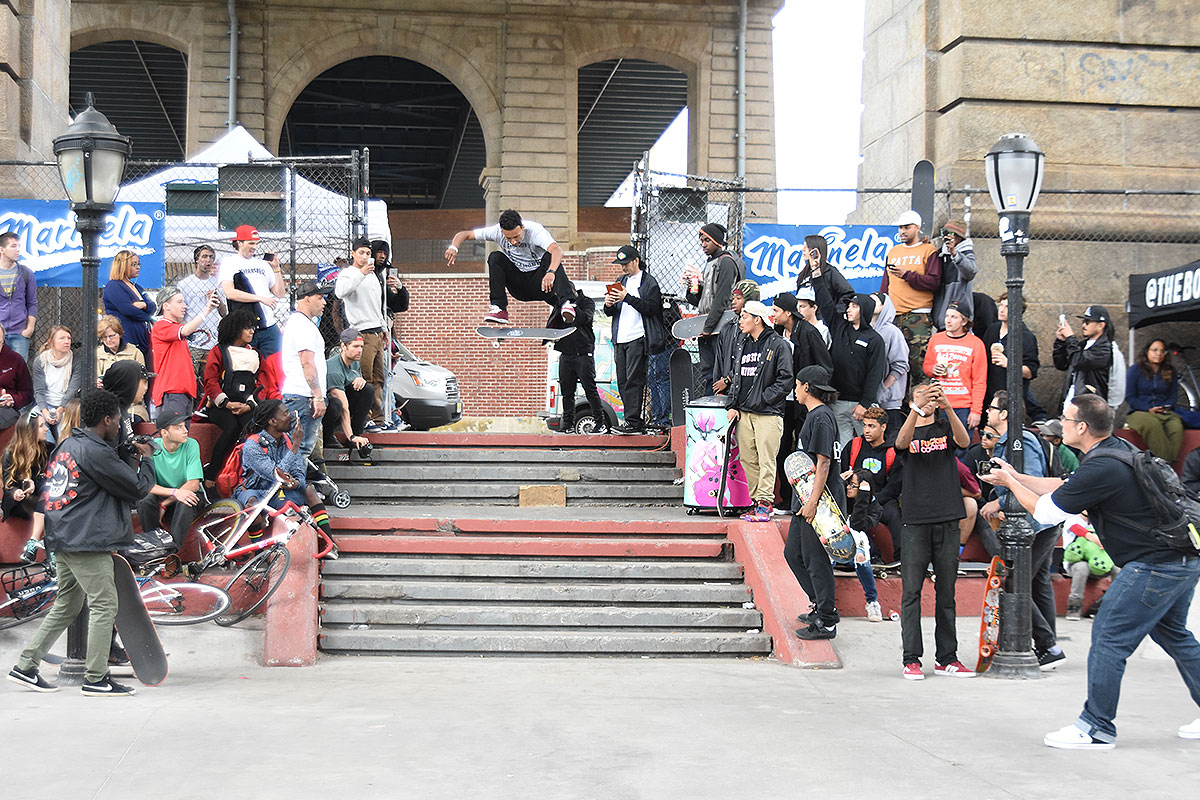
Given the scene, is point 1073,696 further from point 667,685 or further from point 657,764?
point 657,764

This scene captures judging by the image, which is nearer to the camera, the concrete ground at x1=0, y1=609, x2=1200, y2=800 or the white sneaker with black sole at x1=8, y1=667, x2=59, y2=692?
the concrete ground at x1=0, y1=609, x2=1200, y2=800

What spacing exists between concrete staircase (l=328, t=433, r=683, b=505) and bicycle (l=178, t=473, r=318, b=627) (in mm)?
1866

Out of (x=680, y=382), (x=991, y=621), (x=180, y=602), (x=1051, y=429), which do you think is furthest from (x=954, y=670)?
(x=180, y=602)

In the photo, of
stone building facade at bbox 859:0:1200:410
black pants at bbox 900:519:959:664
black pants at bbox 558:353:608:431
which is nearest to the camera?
black pants at bbox 900:519:959:664

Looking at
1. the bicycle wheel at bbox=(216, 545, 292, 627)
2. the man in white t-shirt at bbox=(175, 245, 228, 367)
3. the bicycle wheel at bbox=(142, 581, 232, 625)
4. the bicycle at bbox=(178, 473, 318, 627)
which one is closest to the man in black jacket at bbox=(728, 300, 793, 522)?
the bicycle at bbox=(178, 473, 318, 627)

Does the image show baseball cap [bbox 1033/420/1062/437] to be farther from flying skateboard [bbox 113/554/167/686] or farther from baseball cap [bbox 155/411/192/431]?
baseball cap [bbox 155/411/192/431]

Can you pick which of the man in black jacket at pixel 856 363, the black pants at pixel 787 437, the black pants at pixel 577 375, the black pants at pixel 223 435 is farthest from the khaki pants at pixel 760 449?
the black pants at pixel 223 435

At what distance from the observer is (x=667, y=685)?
786 centimetres

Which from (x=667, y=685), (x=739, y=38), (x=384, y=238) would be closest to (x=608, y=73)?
(x=739, y=38)

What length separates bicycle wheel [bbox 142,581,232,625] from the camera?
9.05 m

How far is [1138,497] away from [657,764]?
2.84 metres

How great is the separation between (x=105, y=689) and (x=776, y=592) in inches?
189

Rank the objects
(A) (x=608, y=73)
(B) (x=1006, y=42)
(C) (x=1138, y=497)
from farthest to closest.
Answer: (A) (x=608, y=73)
(B) (x=1006, y=42)
(C) (x=1138, y=497)

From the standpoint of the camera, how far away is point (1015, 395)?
28.6 ft
